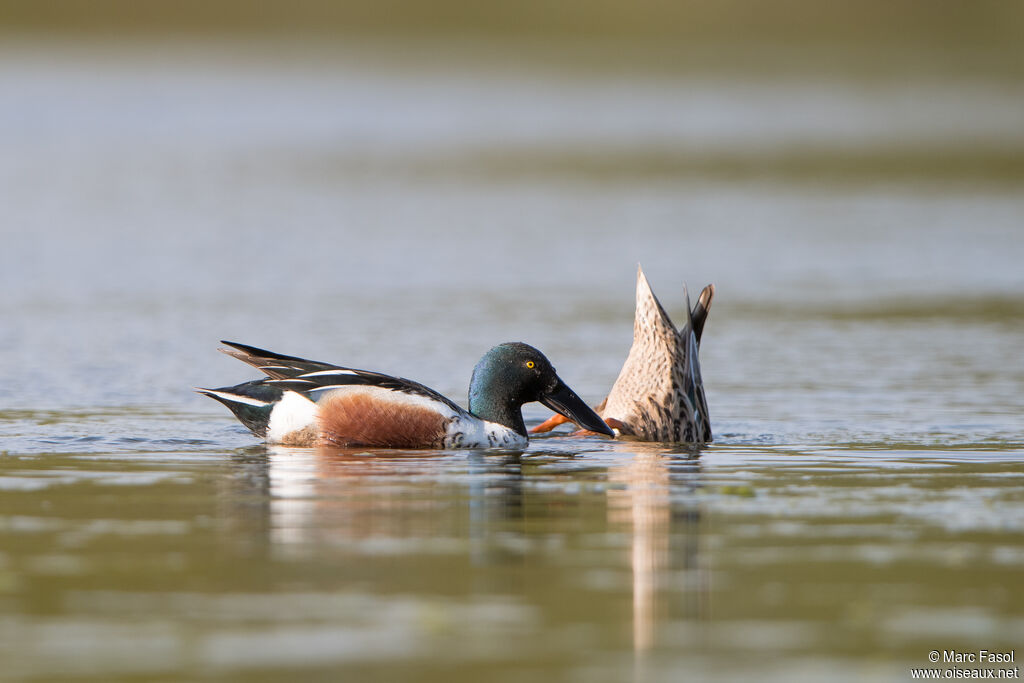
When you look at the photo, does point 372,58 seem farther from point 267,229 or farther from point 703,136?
point 267,229

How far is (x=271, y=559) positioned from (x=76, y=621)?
1.24m

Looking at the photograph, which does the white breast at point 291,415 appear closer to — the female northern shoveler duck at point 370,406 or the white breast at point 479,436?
the female northern shoveler duck at point 370,406

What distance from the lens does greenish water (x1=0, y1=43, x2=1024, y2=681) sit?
6715 mm

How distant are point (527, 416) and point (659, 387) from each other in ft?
5.51

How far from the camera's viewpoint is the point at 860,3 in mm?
89250

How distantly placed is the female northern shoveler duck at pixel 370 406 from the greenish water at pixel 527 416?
24cm

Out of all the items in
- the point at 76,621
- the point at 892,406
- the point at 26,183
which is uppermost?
the point at 26,183

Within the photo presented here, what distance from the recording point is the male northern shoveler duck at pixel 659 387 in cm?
1216

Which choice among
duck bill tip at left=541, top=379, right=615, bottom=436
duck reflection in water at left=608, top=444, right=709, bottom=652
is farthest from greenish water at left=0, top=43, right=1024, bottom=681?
duck bill tip at left=541, top=379, right=615, bottom=436

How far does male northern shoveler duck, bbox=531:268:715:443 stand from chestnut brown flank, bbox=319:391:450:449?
1.28 metres

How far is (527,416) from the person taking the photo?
45.3 feet

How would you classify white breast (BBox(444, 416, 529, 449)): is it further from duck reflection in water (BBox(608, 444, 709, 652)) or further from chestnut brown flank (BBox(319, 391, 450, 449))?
duck reflection in water (BBox(608, 444, 709, 652))

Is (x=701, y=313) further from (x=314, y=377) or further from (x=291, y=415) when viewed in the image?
(x=291, y=415)

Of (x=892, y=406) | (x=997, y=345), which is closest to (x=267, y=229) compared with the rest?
(x=997, y=345)
